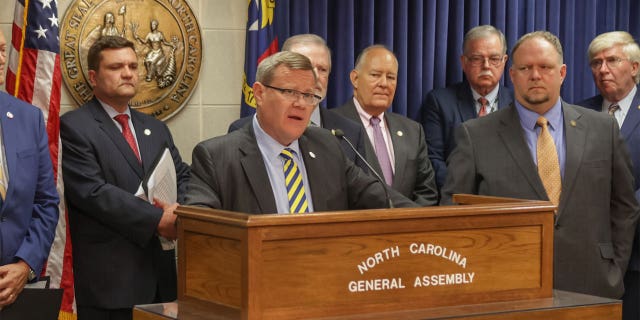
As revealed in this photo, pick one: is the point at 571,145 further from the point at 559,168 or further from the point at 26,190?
the point at 26,190

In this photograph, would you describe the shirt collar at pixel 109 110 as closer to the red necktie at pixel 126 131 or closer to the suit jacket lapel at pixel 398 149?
the red necktie at pixel 126 131

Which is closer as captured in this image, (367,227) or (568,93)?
(367,227)

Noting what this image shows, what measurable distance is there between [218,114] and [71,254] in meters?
1.27

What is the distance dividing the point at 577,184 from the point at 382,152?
1.04 metres

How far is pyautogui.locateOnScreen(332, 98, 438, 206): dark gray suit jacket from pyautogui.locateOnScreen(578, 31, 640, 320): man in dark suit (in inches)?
40.0

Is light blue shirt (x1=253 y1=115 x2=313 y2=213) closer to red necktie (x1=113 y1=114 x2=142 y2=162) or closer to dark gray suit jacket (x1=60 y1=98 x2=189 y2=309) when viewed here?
dark gray suit jacket (x1=60 y1=98 x2=189 y2=309)

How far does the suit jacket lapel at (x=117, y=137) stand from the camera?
4.33 m

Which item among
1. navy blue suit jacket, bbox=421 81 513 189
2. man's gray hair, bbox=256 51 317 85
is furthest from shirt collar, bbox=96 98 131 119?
navy blue suit jacket, bbox=421 81 513 189

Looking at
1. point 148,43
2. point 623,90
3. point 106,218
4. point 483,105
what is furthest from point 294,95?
point 623,90

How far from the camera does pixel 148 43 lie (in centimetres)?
494

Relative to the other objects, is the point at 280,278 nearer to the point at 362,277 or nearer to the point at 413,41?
the point at 362,277

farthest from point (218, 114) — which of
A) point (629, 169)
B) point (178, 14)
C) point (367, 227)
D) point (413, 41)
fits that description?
point (367, 227)

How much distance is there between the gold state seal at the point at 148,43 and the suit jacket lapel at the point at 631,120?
2245 mm

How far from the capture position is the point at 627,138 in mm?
4938
